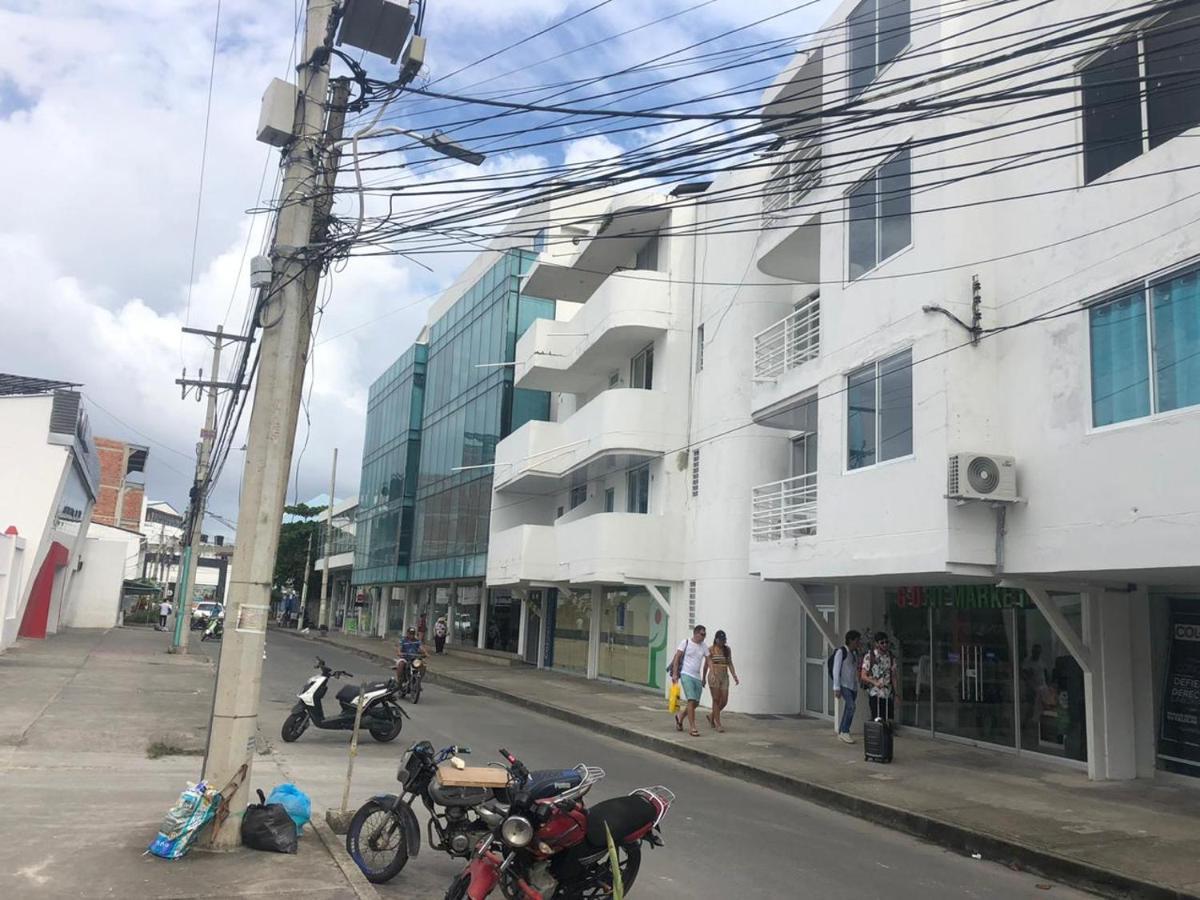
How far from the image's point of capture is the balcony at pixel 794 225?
16375 millimetres

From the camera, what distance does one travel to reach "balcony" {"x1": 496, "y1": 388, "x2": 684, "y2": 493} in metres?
22.4

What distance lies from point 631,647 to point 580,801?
58.4 feet

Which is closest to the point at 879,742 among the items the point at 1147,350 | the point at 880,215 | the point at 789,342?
the point at 1147,350

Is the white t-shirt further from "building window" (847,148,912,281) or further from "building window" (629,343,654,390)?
"building window" (629,343,654,390)

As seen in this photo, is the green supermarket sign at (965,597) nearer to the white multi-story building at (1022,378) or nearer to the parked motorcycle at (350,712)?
the white multi-story building at (1022,378)

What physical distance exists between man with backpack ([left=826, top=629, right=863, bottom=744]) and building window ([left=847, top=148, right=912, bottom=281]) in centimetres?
556

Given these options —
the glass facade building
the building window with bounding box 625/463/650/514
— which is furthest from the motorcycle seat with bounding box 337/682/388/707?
the glass facade building

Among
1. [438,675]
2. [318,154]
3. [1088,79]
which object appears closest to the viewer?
[318,154]

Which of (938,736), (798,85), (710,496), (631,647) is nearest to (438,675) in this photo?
(631,647)

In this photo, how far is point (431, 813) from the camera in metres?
6.93

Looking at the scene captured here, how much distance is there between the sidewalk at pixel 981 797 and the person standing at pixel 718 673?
0.34m

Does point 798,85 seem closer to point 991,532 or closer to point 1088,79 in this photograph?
point 1088,79

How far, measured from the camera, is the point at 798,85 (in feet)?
58.3

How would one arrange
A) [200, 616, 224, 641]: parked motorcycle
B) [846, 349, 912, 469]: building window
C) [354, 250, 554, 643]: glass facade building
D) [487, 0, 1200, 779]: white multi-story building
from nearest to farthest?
[487, 0, 1200, 779]: white multi-story building
[846, 349, 912, 469]: building window
[354, 250, 554, 643]: glass facade building
[200, 616, 224, 641]: parked motorcycle
